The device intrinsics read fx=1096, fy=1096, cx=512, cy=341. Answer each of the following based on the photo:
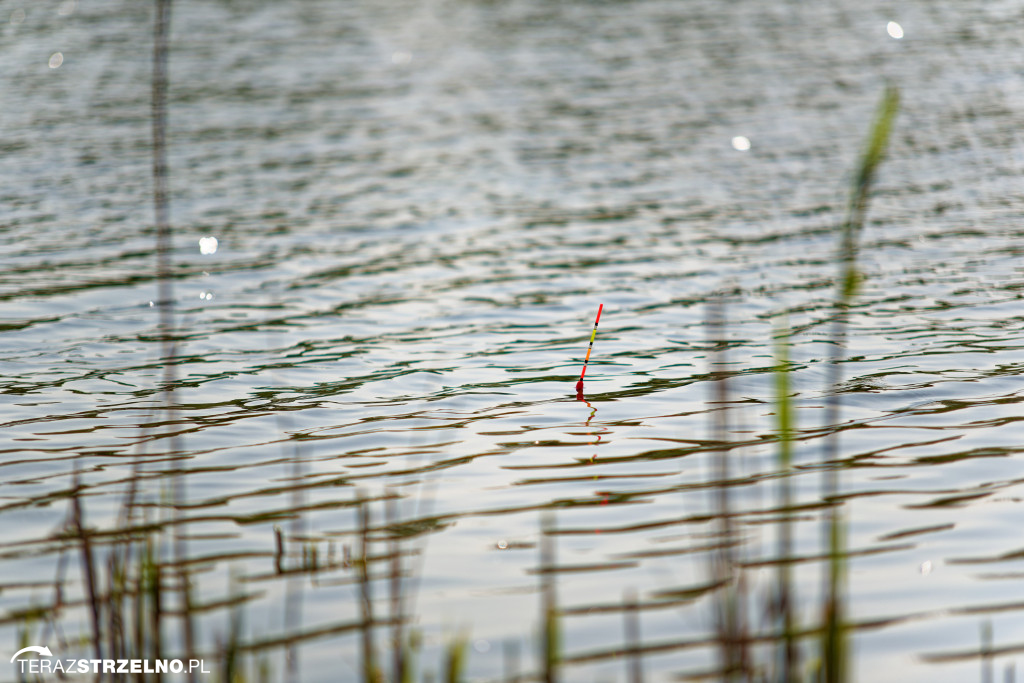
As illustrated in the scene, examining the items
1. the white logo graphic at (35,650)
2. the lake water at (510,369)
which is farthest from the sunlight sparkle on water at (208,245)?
the white logo graphic at (35,650)

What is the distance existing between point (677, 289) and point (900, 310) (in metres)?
2.32

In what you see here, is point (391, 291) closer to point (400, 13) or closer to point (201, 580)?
point (201, 580)

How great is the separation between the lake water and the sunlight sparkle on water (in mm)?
71

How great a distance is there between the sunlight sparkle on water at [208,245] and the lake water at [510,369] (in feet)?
0.23

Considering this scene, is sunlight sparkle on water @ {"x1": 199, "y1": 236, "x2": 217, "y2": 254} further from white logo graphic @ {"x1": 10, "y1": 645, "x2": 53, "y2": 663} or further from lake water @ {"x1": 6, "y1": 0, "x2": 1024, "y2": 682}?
white logo graphic @ {"x1": 10, "y1": 645, "x2": 53, "y2": 663}

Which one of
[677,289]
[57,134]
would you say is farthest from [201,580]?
[57,134]

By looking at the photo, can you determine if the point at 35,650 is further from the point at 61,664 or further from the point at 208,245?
the point at 208,245

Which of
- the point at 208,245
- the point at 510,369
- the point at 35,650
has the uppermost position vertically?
the point at 35,650

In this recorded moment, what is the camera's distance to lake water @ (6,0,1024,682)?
5.07 metres

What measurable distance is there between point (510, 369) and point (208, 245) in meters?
6.73

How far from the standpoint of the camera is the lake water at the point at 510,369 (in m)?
5.07

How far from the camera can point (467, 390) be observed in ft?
28.6

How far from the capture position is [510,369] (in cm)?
931

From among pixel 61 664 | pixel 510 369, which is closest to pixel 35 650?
pixel 61 664
